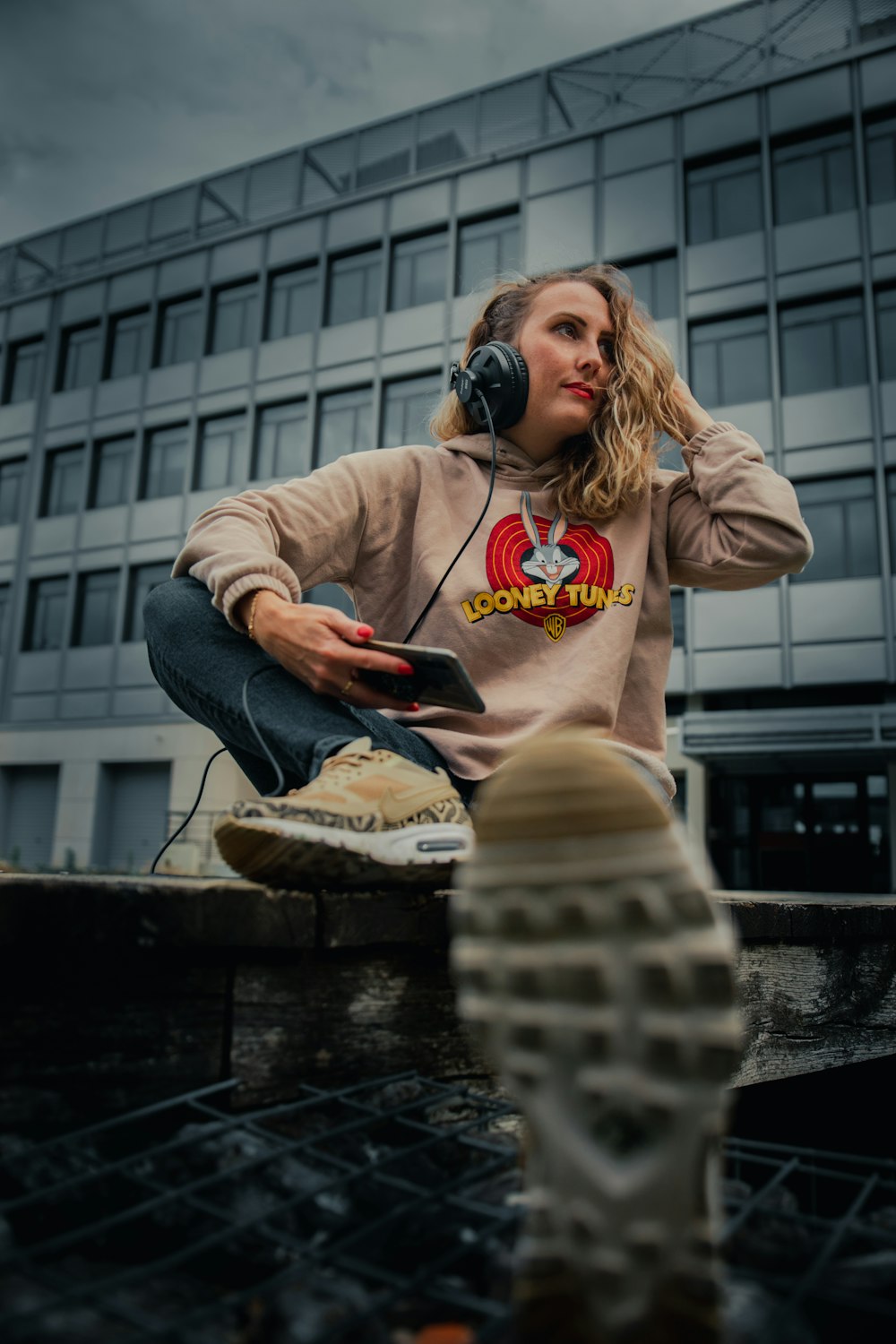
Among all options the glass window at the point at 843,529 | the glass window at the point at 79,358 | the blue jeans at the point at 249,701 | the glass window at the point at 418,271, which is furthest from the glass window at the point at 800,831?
the glass window at the point at 79,358

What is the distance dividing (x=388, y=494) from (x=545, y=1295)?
6.54 feet

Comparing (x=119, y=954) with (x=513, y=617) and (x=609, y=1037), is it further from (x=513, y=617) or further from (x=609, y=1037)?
(x=513, y=617)

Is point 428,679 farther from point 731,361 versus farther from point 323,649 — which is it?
point 731,361

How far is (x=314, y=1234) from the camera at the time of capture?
41.6 inches

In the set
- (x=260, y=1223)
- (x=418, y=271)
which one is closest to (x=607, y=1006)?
(x=260, y=1223)

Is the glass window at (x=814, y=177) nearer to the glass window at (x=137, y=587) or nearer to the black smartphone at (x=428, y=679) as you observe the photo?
the glass window at (x=137, y=587)

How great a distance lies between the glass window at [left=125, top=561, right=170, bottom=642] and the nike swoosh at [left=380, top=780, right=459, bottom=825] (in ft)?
59.7

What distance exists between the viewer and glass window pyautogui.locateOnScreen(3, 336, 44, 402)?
Answer: 2156 cm

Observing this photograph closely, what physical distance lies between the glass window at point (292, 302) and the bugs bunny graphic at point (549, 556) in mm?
17845

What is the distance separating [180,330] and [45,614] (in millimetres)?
6791

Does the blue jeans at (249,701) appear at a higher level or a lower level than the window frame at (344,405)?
lower

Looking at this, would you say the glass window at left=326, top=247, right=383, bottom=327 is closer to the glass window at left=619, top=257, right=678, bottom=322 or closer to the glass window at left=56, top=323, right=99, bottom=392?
the glass window at left=619, top=257, right=678, bottom=322

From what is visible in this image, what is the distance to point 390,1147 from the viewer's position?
126 centimetres

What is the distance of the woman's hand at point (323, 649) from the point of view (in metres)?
1.63
